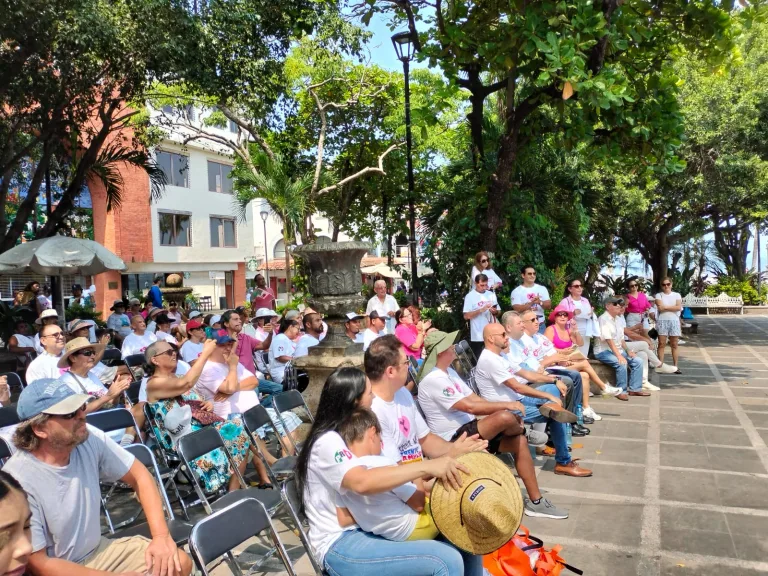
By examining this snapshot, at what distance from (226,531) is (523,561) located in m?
1.74

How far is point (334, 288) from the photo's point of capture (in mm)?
7527

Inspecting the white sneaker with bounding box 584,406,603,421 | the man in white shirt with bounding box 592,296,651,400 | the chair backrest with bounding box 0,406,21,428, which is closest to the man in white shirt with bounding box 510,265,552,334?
the man in white shirt with bounding box 592,296,651,400

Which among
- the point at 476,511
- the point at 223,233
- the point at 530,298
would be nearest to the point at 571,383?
the point at 530,298

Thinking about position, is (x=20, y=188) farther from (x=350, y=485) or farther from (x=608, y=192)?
(x=350, y=485)

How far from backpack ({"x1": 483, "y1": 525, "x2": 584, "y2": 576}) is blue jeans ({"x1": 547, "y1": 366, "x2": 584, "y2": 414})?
9.54 ft

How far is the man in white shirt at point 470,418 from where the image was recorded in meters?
4.47

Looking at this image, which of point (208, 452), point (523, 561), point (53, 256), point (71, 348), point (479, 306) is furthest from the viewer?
point (53, 256)

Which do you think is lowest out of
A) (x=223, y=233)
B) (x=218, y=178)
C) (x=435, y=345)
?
(x=435, y=345)

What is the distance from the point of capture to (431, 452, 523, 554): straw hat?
8.84 ft

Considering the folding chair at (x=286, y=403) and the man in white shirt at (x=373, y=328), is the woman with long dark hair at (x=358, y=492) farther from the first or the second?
the man in white shirt at (x=373, y=328)

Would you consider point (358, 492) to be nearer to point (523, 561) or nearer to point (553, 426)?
point (523, 561)

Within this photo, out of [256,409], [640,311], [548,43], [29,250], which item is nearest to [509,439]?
[256,409]

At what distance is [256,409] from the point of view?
4.89 meters

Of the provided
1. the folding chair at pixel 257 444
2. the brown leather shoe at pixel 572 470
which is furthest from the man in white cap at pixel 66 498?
the brown leather shoe at pixel 572 470
